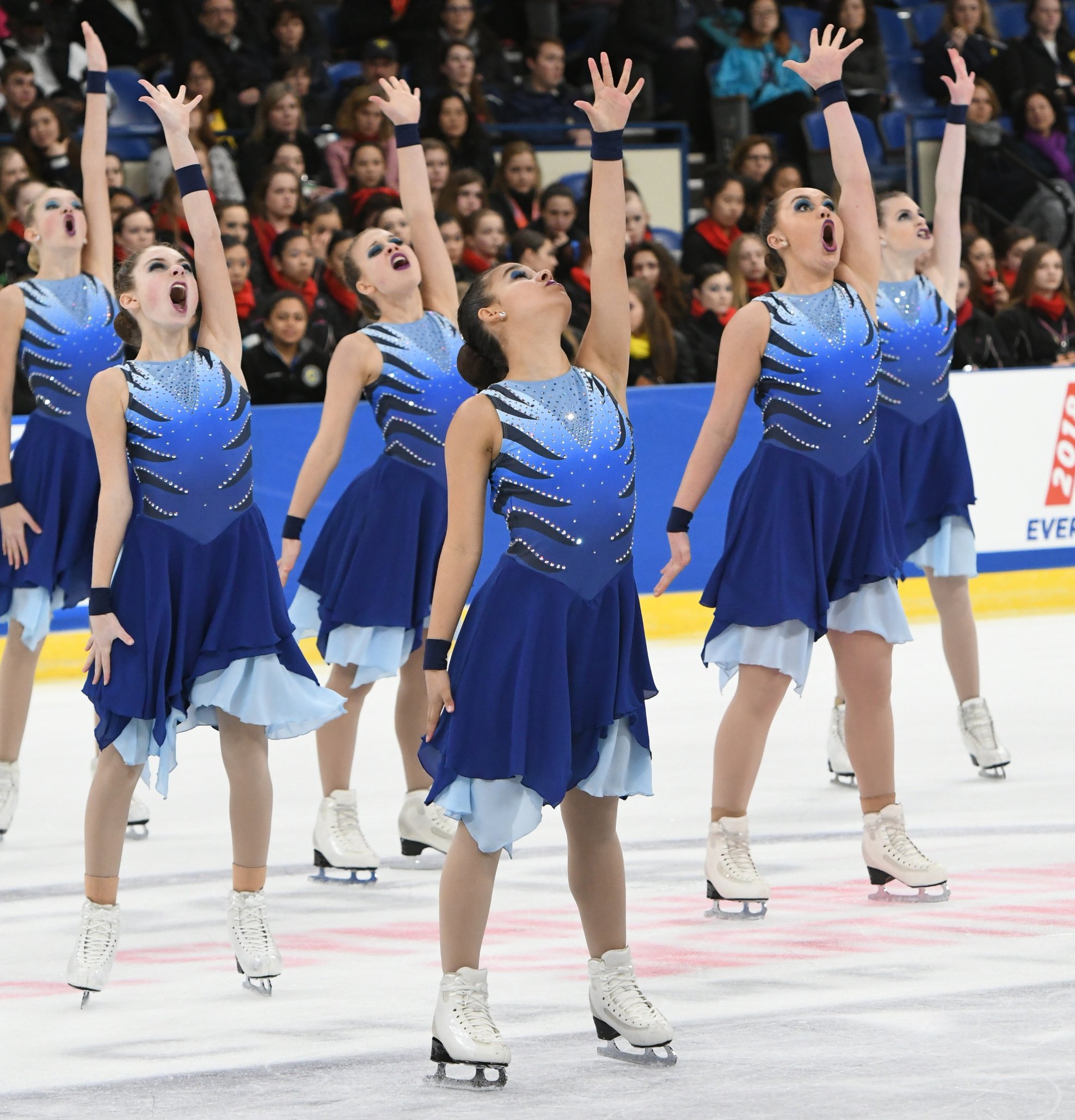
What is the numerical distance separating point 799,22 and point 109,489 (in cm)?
1040

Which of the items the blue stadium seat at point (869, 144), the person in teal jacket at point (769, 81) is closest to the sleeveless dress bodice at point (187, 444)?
the blue stadium seat at point (869, 144)

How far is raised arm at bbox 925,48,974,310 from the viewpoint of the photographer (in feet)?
19.7

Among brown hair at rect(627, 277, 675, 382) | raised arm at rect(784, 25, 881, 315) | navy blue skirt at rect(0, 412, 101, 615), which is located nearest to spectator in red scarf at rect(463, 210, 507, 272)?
brown hair at rect(627, 277, 675, 382)

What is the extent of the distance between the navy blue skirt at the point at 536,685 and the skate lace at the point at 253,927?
81 centimetres

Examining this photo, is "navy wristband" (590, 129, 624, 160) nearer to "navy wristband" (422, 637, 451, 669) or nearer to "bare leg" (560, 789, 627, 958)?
"navy wristband" (422, 637, 451, 669)

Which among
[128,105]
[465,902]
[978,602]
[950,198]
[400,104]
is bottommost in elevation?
[978,602]

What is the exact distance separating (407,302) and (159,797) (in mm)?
2018

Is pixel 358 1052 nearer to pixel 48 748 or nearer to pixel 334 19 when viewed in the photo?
pixel 48 748

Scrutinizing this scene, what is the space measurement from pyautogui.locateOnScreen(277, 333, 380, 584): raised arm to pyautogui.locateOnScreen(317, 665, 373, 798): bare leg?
0.32 metres

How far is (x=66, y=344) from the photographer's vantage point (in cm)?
596

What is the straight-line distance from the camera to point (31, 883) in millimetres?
5488

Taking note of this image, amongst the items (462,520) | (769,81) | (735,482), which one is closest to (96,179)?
(462,520)

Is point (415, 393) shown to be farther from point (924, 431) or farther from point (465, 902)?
point (465, 902)

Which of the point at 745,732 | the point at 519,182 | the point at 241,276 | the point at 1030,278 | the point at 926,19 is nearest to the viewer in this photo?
the point at 745,732
